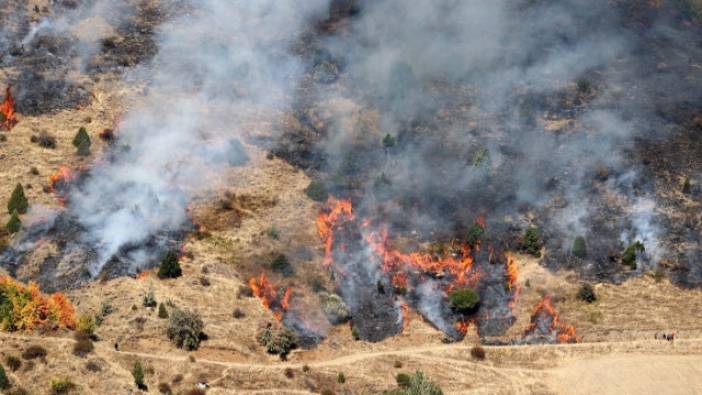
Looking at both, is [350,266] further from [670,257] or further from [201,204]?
[670,257]

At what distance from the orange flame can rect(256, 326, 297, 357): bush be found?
8.61 metres

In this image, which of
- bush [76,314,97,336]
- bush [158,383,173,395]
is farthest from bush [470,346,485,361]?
bush [76,314,97,336]

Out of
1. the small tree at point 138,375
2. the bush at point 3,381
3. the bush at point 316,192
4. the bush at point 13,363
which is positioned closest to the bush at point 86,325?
the bush at point 13,363

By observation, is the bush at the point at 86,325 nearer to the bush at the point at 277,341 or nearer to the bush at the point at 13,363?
the bush at the point at 13,363

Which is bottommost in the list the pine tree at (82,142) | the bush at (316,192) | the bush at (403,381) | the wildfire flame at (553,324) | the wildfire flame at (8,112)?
the wildfire flame at (553,324)

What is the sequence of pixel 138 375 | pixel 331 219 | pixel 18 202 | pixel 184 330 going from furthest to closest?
1. pixel 331 219
2. pixel 18 202
3. pixel 184 330
4. pixel 138 375

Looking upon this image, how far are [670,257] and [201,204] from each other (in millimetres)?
40364

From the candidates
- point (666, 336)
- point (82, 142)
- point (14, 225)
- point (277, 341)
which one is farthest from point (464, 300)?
point (82, 142)

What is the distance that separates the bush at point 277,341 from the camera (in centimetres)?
5831

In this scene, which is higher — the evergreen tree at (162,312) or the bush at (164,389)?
the evergreen tree at (162,312)

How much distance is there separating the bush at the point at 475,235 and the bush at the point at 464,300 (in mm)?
5694

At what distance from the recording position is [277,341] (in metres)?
58.5

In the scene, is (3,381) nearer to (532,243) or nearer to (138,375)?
(138,375)

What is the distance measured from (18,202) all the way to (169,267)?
13.6 metres
